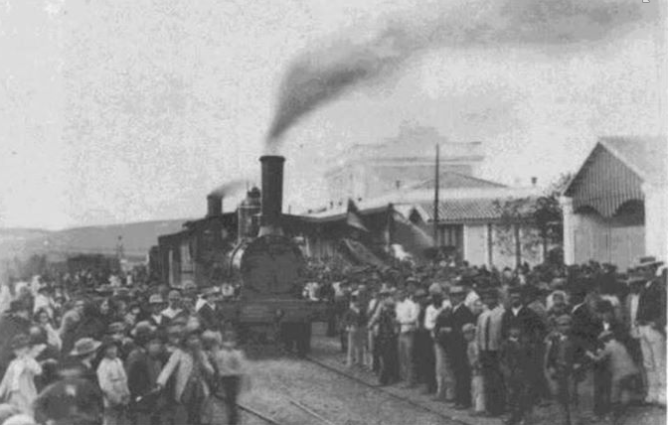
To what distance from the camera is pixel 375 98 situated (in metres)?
6.59

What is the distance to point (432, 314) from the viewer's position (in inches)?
268

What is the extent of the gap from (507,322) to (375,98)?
6.20 feet

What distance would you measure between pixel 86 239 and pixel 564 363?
3521 mm

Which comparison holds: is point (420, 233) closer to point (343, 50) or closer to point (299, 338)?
point (299, 338)

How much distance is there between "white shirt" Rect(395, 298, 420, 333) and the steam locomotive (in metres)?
1.09

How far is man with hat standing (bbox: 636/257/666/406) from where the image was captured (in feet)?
19.5

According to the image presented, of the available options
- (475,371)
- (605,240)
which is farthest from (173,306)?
(605,240)

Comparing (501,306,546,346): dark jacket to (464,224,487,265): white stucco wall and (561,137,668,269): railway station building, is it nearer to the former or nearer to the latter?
(561,137,668,269): railway station building

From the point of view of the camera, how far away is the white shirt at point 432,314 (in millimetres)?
6764

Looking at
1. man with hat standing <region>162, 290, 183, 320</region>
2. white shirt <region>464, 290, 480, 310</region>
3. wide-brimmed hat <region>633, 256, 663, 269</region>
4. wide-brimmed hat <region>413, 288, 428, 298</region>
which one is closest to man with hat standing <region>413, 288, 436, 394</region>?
wide-brimmed hat <region>413, 288, 428, 298</region>

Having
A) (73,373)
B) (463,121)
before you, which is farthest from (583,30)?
(73,373)

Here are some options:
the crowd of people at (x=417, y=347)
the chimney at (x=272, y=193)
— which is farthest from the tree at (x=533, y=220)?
the chimney at (x=272, y=193)

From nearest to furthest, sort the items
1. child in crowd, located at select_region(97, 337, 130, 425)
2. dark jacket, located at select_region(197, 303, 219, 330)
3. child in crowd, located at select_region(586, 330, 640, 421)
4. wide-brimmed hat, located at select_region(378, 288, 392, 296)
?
child in crowd, located at select_region(97, 337, 130, 425) → child in crowd, located at select_region(586, 330, 640, 421) → dark jacket, located at select_region(197, 303, 219, 330) → wide-brimmed hat, located at select_region(378, 288, 392, 296)

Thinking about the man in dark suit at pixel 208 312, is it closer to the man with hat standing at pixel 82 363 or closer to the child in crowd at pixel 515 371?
the man with hat standing at pixel 82 363
